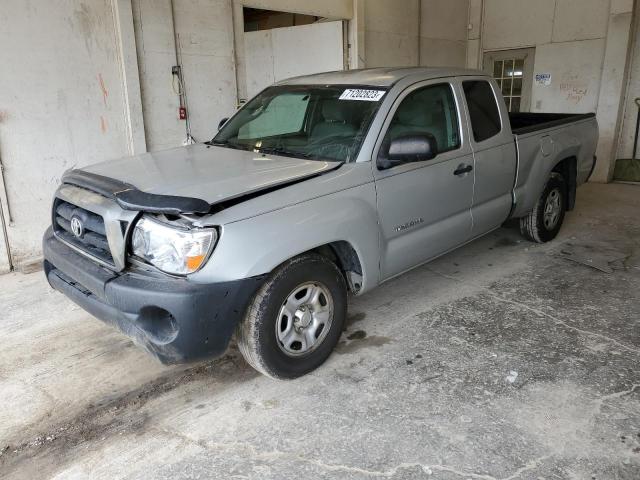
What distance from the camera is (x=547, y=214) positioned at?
5.51m

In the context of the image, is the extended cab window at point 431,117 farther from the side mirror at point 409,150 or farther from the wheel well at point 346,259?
the wheel well at point 346,259

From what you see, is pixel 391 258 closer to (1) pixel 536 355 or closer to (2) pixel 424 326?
(2) pixel 424 326

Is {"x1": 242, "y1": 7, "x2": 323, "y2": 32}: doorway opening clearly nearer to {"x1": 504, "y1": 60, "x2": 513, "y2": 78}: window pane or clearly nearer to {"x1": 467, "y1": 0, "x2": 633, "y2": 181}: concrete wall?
{"x1": 467, "y1": 0, "x2": 633, "y2": 181}: concrete wall

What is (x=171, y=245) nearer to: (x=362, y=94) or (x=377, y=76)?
(x=362, y=94)

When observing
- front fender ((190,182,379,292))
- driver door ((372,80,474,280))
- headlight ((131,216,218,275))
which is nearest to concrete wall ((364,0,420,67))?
driver door ((372,80,474,280))

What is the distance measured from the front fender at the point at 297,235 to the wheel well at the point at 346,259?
4cm

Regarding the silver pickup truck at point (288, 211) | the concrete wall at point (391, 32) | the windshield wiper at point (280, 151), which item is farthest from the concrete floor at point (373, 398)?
the concrete wall at point (391, 32)

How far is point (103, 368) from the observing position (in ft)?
Answer: 11.0

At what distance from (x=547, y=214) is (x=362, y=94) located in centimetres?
293

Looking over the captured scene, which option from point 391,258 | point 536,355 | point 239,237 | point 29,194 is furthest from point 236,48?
point 536,355

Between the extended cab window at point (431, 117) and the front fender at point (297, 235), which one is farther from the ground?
the extended cab window at point (431, 117)

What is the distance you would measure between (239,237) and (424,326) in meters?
1.80

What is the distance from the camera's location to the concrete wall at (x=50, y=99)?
4.92 metres

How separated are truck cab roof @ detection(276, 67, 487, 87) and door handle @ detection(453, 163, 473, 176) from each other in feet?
2.30
